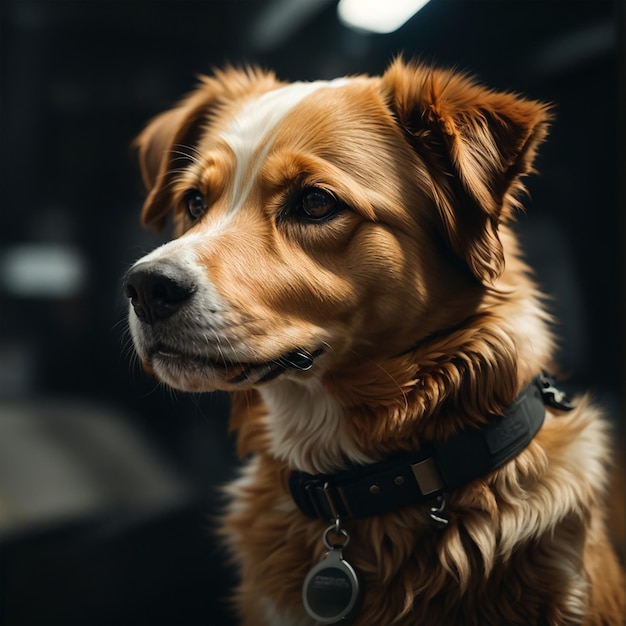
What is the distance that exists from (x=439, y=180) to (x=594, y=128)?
14.4 inches

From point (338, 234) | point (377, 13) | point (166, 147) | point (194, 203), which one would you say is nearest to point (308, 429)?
point (338, 234)

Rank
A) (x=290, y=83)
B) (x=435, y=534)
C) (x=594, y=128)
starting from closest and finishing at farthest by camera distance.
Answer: (x=435, y=534), (x=594, y=128), (x=290, y=83)

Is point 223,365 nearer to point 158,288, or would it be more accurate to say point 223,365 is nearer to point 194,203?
point 158,288

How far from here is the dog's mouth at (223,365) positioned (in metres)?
1.12

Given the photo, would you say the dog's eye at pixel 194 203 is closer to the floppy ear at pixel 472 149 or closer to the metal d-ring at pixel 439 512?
the floppy ear at pixel 472 149

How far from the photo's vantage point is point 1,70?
1.57 m

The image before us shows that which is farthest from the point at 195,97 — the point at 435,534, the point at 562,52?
the point at 435,534

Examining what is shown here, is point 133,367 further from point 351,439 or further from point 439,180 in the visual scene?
point 439,180

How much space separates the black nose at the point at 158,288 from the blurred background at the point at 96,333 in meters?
0.43

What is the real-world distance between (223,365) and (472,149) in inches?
22.1

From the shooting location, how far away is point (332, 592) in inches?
45.5

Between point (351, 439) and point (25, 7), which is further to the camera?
point (25, 7)

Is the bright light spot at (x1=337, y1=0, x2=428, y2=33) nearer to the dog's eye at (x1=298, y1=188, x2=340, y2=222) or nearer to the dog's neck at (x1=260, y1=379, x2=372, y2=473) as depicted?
the dog's eye at (x1=298, y1=188, x2=340, y2=222)

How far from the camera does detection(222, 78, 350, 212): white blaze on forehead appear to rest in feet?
4.06
